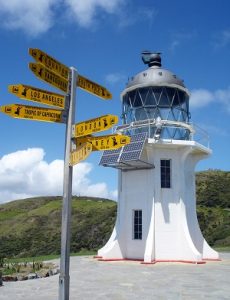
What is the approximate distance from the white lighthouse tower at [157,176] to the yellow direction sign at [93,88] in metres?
9.92

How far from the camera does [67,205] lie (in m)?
7.08

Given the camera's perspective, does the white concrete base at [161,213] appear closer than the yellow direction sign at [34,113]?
No

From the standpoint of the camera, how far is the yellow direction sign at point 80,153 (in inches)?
271

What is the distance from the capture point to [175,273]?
14086mm

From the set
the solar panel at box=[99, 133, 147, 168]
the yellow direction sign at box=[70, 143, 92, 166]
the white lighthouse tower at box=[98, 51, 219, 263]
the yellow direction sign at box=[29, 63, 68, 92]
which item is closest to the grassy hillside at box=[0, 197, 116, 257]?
the white lighthouse tower at box=[98, 51, 219, 263]

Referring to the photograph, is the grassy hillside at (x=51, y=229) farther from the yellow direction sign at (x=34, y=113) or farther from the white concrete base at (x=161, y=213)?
the yellow direction sign at (x=34, y=113)

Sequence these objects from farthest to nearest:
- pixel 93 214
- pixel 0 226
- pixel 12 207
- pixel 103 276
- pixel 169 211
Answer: pixel 12 207, pixel 0 226, pixel 93 214, pixel 169 211, pixel 103 276

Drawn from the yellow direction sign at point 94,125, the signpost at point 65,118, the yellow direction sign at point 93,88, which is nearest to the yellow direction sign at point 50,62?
the signpost at point 65,118

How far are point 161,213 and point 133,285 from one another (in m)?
7.65

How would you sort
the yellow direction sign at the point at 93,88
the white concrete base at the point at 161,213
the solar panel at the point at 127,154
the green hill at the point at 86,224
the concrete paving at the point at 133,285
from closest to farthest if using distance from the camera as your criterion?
1. the yellow direction sign at the point at 93,88
2. the concrete paving at the point at 133,285
3. the solar panel at the point at 127,154
4. the white concrete base at the point at 161,213
5. the green hill at the point at 86,224

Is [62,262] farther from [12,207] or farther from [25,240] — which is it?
[12,207]

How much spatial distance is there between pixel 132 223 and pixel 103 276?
6.37 m

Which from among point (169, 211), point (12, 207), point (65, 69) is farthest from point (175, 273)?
point (12, 207)

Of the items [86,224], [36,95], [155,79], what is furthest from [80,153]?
[86,224]
